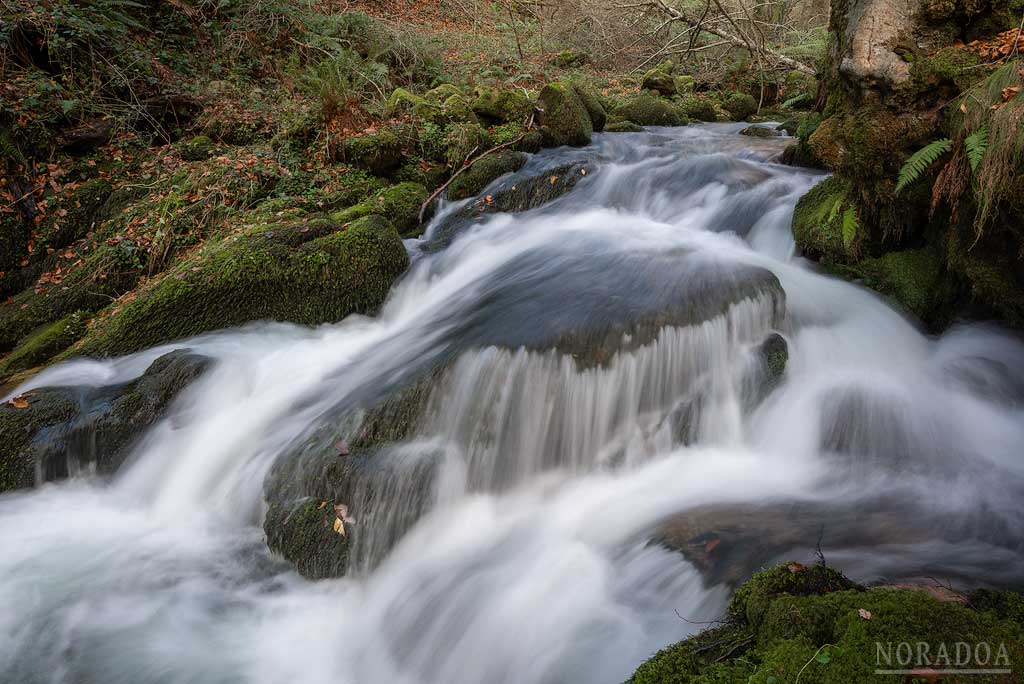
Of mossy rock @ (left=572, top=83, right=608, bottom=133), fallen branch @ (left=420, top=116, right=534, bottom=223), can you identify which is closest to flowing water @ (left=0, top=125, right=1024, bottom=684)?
fallen branch @ (left=420, top=116, right=534, bottom=223)

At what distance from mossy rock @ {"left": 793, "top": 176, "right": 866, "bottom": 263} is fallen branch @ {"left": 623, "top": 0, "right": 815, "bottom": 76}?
8.50 m

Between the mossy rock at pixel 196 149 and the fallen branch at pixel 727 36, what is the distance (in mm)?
9982

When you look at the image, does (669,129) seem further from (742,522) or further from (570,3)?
(742,522)

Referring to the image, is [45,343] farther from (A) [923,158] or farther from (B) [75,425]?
(A) [923,158]

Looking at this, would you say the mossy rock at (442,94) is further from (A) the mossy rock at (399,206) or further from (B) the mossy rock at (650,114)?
(B) the mossy rock at (650,114)

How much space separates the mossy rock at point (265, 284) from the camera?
5.46 m

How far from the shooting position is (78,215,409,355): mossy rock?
17.9 ft

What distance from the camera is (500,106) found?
354 inches

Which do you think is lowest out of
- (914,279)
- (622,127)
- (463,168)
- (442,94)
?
(914,279)

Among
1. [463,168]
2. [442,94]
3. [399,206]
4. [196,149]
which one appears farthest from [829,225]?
[196,149]

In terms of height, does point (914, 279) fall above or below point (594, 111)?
below

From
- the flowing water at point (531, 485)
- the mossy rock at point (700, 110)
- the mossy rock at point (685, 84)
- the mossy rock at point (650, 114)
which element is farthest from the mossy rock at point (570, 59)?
the flowing water at point (531, 485)

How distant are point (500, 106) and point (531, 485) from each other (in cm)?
682

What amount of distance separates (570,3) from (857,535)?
54.3 feet
